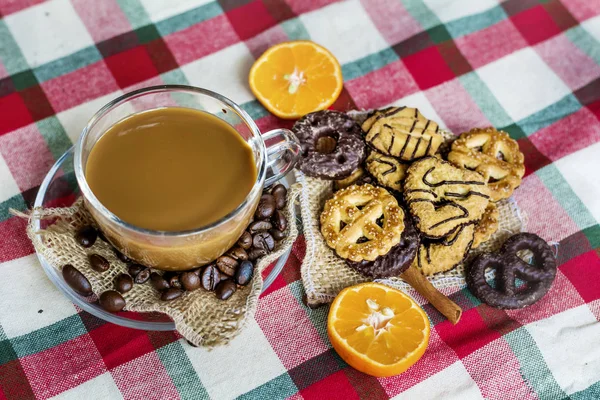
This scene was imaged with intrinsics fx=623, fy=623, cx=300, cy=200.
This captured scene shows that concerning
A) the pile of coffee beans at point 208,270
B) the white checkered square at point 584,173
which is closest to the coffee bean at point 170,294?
the pile of coffee beans at point 208,270

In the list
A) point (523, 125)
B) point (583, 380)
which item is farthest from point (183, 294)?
point (523, 125)

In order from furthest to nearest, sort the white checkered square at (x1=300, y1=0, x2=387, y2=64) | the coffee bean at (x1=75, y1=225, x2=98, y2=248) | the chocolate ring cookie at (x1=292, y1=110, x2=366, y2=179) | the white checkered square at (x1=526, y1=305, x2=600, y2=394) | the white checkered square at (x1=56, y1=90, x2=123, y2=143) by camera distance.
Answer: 1. the white checkered square at (x1=300, y1=0, x2=387, y2=64)
2. the white checkered square at (x1=56, y1=90, x2=123, y2=143)
3. the chocolate ring cookie at (x1=292, y1=110, x2=366, y2=179)
4. the white checkered square at (x1=526, y1=305, x2=600, y2=394)
5. the coffee bean at (x1=75, y1=225, x2=98, y2=248)

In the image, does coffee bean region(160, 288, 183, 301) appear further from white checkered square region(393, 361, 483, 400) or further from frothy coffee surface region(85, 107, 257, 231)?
white checkered square region(393, 361, 483, 400)

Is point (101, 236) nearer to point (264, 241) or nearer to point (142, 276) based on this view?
point (142, 276)

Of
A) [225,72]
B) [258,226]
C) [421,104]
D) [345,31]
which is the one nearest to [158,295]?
[258,226]

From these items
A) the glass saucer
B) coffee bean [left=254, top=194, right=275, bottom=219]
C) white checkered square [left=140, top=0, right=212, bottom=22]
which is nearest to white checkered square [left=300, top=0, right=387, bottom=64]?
white checkered square [left=140, top=0, right=212, bottom=22]

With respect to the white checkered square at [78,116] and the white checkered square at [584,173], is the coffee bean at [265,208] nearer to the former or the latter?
the white checkered square at [78,116]
